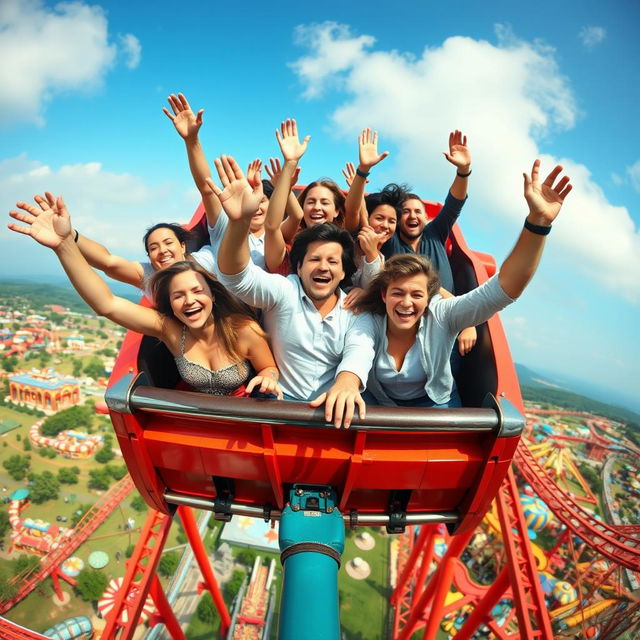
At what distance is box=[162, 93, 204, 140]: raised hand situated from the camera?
2422mm

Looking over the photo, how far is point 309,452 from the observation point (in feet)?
5.22

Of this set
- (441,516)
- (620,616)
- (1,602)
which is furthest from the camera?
(1,602)

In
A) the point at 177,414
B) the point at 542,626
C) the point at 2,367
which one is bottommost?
the point at 2,367

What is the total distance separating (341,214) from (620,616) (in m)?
12.6

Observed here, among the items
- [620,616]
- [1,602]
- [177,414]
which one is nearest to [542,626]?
[177,414]

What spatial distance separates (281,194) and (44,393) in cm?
4483

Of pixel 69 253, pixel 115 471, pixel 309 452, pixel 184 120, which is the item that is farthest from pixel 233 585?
pixel 115 471

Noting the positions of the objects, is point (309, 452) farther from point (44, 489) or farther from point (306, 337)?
point (44, 489)

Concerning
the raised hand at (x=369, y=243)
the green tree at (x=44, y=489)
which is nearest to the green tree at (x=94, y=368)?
the green tree at (x=44, y=489)

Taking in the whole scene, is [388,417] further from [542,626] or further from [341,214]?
[542,626]

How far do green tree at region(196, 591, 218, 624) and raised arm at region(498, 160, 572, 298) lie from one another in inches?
523

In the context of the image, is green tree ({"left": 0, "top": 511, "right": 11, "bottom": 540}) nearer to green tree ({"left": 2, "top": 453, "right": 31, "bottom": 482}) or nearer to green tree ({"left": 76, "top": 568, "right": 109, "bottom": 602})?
green tree ({"left": 2, "top": 453, "right": 31, "bottom": 482})

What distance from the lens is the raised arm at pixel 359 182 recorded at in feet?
8.72

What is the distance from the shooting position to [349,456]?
5.16ft
